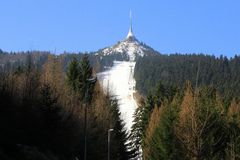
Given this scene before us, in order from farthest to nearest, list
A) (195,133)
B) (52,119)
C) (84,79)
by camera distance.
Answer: (84,79)
(52,119)
(195,133)

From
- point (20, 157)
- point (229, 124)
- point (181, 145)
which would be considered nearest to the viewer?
point (20, 157)

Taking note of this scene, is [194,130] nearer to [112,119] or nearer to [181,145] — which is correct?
[181,145]

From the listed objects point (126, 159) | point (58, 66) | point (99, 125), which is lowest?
point (126, 159)

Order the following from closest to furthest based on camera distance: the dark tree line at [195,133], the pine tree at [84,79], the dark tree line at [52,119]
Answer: the dark tree line at [52,119]
the dark tree line at [195,133]
the pine tree at [84,79]

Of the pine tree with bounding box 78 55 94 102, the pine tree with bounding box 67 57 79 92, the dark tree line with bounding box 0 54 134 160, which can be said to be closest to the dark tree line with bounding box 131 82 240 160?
the dark tree line with bounding box 0 54 134 160

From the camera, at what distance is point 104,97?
75.0m

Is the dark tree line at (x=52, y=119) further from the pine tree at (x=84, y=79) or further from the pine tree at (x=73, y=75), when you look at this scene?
the pine tree at (x=84, y=79)

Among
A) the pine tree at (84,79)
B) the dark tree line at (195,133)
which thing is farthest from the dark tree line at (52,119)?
the dark tree line at (195,133)

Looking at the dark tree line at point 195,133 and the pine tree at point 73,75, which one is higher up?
the pine tree at point 73,75

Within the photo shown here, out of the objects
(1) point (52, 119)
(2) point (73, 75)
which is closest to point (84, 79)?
(2) point (73, 75)

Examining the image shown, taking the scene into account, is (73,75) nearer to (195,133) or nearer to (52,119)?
(52,119)

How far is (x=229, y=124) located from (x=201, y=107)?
11.4 m

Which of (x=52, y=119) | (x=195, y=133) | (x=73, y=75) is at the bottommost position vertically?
(x=195, y=133)

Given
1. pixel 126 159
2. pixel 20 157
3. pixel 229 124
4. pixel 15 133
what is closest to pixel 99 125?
pixel 126 159
